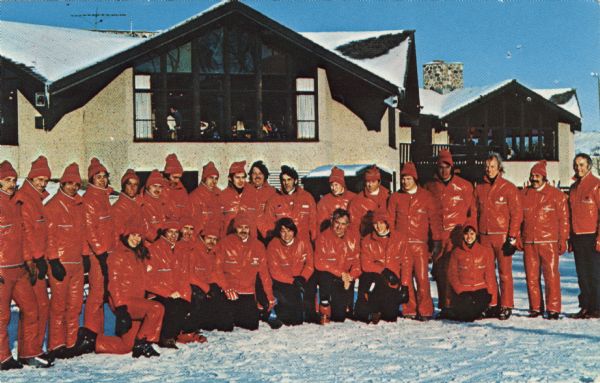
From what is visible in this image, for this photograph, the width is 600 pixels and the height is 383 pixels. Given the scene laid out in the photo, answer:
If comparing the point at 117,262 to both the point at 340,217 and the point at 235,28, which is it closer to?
the point at 340,217

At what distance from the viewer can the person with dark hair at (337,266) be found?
835 cm

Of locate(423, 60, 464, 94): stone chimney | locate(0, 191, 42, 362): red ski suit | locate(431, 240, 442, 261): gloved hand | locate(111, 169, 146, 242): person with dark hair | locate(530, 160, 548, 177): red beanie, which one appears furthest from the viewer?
locate(423, 60, 464, 94): stone chimney

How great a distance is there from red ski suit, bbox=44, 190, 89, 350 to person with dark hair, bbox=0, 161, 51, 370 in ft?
0.95

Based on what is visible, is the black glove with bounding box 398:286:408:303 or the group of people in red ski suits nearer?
the group of people in red ski suits

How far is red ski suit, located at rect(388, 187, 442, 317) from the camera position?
8.52 m

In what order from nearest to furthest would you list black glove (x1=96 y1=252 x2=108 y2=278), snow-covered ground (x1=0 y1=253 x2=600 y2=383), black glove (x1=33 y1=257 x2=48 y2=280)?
snow-covered ground (x1=0 y1=253 x2=600 y2=383) → black glove (x1=33 y1=257 x2=48 y2=280) → black glove (x1=96 y1=252 x2=108 y2=278)

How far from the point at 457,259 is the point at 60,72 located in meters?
10.4

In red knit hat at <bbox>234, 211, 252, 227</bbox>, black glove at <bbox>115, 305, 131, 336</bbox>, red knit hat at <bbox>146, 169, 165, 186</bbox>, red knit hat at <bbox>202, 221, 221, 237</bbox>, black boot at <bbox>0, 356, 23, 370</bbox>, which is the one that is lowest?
black boot at <bbox>0, 356, 23, 370</bbox>

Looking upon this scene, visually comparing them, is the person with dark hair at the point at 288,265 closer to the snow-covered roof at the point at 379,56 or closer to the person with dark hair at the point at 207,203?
the person with dark hair at the point at 207,203

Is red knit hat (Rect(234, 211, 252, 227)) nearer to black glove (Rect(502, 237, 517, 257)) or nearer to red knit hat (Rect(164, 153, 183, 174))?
red knit hat (Rect(164, 153, 183, 174))

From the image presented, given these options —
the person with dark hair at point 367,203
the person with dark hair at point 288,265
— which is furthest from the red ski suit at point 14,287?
the person with dark hair at point 367,203

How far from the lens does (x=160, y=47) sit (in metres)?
16.0

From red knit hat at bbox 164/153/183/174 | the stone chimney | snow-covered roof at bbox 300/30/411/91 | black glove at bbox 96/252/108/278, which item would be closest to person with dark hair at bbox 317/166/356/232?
red knit hat at bbox 164/153/183/174

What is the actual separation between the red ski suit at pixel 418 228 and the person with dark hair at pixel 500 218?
0.57 m
